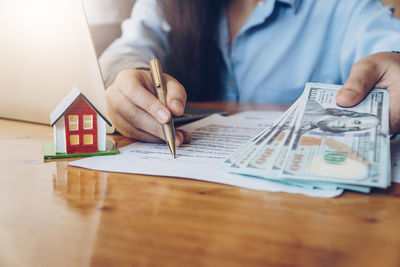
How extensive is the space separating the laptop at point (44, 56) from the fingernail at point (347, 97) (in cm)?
40

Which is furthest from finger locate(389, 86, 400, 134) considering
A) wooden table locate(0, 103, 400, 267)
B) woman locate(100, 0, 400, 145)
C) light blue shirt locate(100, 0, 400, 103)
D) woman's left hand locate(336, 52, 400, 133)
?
light blue shirt locate(100, 0, 400, 103)

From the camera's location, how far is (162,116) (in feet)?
1.76

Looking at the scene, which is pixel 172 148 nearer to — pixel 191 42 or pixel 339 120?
pixel 339 120

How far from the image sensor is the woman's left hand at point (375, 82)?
0.52 metres

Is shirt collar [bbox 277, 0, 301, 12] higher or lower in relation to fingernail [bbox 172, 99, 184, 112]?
higher

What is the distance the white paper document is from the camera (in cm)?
39

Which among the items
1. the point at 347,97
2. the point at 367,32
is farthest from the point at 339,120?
the point at 367,32

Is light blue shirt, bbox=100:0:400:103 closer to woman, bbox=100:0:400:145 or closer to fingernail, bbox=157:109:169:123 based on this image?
woman, bbox=100:0:400:145

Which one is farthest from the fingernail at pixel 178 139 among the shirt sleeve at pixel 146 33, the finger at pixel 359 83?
the shirt sleeve at pixel 146 33

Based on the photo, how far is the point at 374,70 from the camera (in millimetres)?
576

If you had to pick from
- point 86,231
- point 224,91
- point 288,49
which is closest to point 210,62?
point 224,91

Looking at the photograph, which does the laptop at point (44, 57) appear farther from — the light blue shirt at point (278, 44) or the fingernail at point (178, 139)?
the light blue shirt at point (278, 44)

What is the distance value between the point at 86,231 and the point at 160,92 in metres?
0.34

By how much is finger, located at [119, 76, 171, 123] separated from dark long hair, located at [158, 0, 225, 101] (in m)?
0.71
